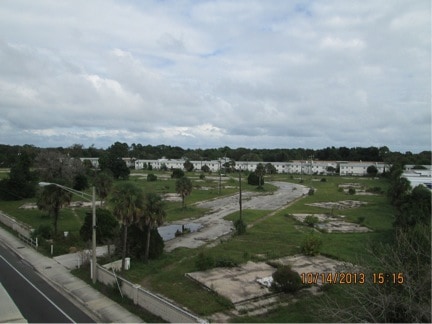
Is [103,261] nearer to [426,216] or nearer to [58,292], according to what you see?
[58,292]

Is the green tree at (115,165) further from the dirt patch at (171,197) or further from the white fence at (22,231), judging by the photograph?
the white fence at (22,231)

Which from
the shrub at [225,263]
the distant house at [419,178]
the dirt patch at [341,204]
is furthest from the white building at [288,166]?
the shrub at [225,263]

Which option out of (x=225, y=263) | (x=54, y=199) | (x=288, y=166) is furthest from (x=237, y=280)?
(x=288, y=166)

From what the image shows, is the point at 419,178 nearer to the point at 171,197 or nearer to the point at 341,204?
the point at 341,204

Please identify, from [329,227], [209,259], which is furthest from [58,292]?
[329,227]

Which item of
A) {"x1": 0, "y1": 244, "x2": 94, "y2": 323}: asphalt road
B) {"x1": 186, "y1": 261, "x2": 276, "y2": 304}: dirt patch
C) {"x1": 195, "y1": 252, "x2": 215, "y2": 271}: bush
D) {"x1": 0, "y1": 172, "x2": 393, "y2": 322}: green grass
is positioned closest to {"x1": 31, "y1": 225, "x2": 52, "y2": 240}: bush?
{"x1": 0, "y1": 172, "x2": 393, "y2": 322}: green grass

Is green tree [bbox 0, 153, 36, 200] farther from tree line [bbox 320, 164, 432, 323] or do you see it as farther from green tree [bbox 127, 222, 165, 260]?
tree line [bbox 320, 164, 432, 323]
